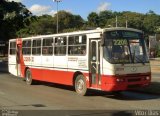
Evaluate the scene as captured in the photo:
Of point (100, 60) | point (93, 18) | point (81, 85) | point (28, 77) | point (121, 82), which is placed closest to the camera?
point (121, 82)

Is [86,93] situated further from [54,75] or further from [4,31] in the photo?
[4,31]

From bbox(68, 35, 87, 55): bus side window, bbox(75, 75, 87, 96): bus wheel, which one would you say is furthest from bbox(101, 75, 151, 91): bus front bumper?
bbox(68, 35, 87, 55): bus side window

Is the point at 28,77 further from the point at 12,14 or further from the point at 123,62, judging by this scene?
the point at 12,14

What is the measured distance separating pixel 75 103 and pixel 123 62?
8.37ft

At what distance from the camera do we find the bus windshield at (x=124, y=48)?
623 inches

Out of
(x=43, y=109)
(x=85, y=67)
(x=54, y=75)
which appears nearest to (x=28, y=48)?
(x=54, y=75)

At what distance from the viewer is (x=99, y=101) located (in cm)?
1534

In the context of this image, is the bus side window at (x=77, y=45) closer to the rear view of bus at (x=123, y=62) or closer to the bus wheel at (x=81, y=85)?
the bus wheel at (x=81, y=85)

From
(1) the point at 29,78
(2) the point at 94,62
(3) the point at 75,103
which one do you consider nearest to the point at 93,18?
(1) the point at 29,78

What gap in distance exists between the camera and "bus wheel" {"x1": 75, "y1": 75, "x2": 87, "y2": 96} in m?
17.2

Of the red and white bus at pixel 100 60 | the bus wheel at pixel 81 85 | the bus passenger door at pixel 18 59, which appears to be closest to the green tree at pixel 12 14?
the bus passenger door at pixel 18 59

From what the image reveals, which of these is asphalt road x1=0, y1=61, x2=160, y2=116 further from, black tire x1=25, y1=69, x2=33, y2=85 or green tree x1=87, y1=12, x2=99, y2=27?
green tree x1=87, y1=12, x2=99, y2=27

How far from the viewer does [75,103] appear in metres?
14.7

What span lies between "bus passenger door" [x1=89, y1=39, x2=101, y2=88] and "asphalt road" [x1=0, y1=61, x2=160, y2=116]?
0.67m
